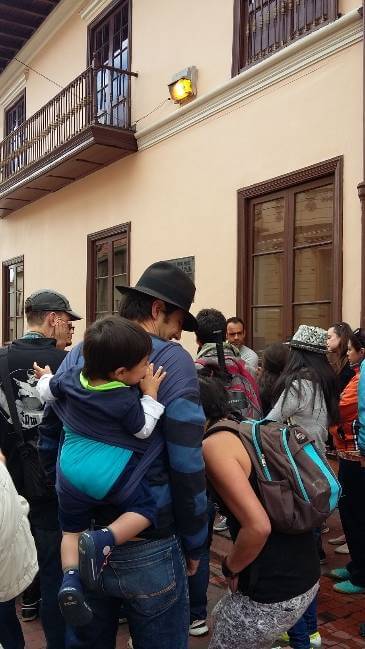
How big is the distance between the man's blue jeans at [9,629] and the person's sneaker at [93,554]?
4.01ft

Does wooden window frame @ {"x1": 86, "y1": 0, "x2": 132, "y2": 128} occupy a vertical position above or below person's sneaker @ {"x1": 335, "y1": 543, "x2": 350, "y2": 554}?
above

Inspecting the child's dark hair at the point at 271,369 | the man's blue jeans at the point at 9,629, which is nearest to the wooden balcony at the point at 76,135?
the child's dark hair at the point at 271,369

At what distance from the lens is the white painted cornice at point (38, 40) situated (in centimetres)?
1140

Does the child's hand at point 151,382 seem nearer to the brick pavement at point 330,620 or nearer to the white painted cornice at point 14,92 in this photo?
the brick pavement at point 330,620

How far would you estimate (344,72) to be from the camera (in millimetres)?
6035

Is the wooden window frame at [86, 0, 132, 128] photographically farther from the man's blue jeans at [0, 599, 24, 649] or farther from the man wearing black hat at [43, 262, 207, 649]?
the man wearing black hat at [43, 262, 207, 649]

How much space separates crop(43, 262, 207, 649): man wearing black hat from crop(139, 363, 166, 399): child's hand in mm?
45

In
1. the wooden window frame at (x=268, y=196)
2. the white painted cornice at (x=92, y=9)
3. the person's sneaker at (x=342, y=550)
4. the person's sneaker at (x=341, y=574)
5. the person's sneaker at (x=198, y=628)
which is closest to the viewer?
the person's sneaker at (x=198, y=628)

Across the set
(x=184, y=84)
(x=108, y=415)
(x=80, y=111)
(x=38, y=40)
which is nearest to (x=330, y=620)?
(x=108, y=415)

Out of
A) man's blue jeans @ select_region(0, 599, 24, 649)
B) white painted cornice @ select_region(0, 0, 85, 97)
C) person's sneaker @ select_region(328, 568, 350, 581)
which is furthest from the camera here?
white painted cornice @ select_region(0, 0, 85, 97)

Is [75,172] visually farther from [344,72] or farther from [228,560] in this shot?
[228,560]

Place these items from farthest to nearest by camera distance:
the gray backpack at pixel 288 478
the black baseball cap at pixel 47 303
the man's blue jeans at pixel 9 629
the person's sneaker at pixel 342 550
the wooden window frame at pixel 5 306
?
1. the wooden window frame at pixel 5 306
2. the person's sneaker at pixel 342 550
3. the black baseball cap at pixel 47 303
4. the man's blue jeans at pixel 9 629
5. the gray backpack at pixel 288 478

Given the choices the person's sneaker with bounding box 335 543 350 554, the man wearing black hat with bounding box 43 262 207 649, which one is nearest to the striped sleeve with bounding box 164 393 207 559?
the man wearing black hat with bounding box 43 262 207 649

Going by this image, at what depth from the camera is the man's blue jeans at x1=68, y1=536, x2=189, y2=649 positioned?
6.10ft
